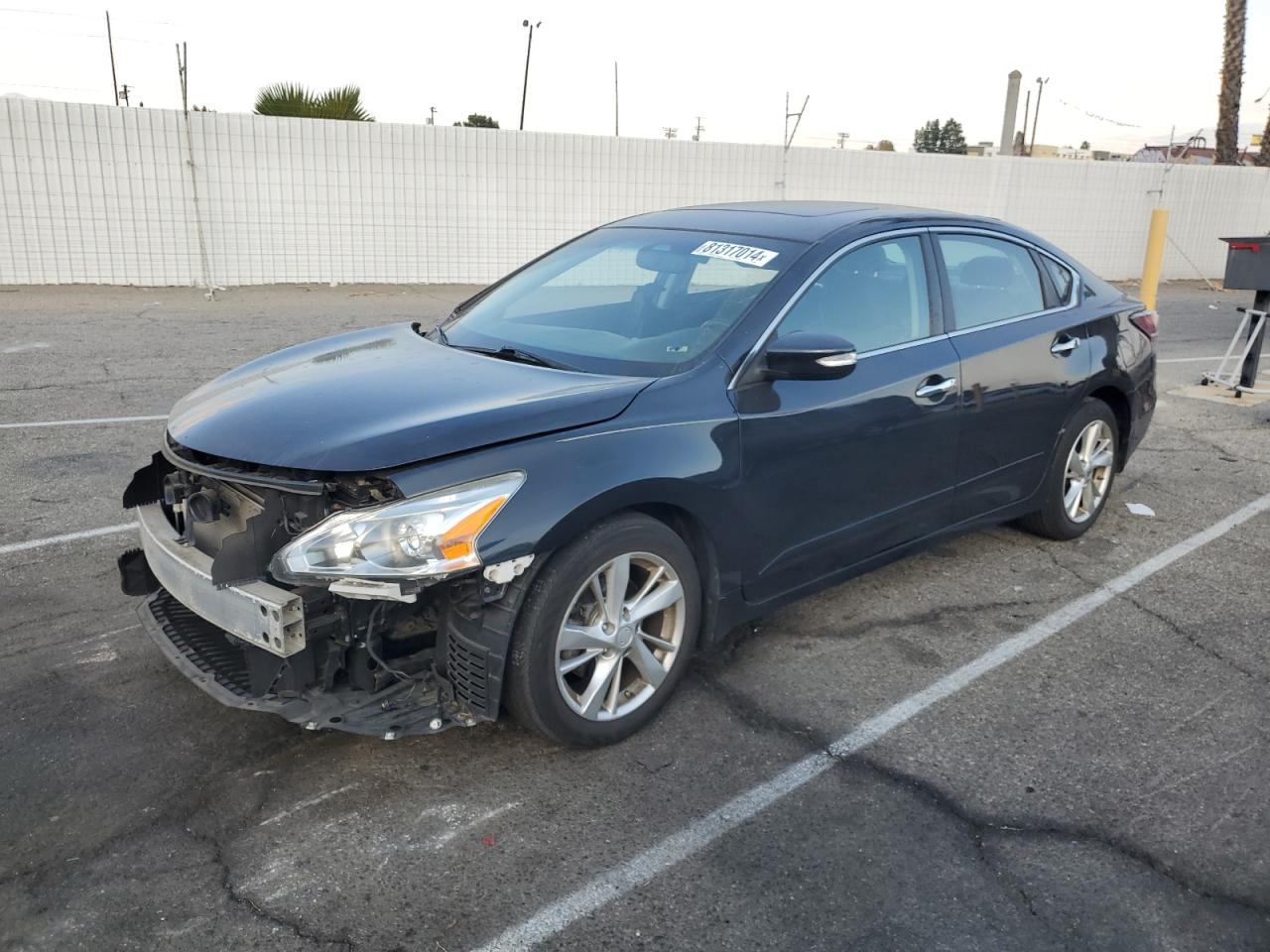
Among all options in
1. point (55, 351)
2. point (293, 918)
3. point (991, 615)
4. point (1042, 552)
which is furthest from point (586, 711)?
point (55, 351)

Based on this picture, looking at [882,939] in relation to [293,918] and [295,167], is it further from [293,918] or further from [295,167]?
[295,167]

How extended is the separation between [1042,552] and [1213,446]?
123 inches

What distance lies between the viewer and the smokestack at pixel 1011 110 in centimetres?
2328

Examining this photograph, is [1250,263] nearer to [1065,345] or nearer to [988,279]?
[1065,345]

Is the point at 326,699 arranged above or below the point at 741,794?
above

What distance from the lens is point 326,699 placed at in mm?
3100

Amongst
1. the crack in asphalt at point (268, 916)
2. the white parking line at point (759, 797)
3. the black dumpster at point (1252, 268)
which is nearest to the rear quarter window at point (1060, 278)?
the white parking line at point (759, 797)

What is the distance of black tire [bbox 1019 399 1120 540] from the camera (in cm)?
519

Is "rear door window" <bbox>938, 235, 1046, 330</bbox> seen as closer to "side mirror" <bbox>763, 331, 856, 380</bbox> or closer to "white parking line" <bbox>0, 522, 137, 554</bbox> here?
"side mirror" <bbox>763, 331, 856, 380</bbox>

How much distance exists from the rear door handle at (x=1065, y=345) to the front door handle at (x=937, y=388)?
0.90 m

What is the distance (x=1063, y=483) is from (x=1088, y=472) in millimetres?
303

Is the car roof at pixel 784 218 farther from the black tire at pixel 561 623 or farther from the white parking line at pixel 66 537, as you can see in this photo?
the white parking line at pixel 66 537

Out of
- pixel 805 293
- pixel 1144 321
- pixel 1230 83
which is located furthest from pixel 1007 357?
pixel 1230 83

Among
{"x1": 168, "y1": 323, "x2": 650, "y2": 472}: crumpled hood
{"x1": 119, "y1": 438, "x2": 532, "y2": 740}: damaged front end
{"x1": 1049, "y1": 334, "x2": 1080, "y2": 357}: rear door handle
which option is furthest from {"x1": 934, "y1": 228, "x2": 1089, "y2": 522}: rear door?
{"x1": 119, "y1": 438, "x2": 532, "y2": 740}: damaged front end
